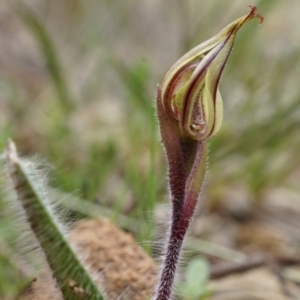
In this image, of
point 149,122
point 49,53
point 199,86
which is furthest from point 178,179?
point 49,53

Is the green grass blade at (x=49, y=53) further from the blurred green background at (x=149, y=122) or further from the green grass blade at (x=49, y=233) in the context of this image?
the green grass blade at (x=49, y=233)

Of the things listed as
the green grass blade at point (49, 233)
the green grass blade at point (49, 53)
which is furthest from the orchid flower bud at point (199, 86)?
the green grass blade at point (49, 53)

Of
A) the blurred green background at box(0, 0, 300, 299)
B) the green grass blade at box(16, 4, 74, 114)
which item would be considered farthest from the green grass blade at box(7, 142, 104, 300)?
the green grass blade at box(16, 4, 74, 114)

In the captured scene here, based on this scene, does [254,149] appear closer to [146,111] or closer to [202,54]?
[146,111]

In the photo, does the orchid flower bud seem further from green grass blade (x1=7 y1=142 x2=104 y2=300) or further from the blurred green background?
the blurred green background

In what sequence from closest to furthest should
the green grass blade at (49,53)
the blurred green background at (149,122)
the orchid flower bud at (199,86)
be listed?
1. the orchid flower bud at (199,86)
2. the blurred green background at (149,122)
3. the green grass blade at (49,53)

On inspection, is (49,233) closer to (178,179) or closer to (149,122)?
(178,179)
